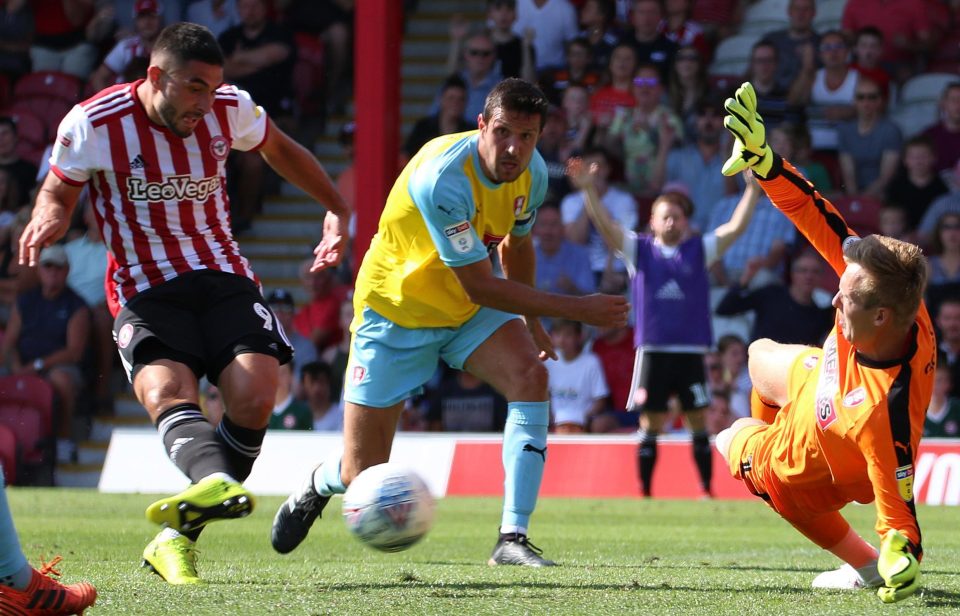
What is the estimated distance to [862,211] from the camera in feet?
43.2

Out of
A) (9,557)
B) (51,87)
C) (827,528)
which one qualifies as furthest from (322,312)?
(9,557)

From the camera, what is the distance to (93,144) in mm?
5574

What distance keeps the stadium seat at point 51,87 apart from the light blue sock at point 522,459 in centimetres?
1118

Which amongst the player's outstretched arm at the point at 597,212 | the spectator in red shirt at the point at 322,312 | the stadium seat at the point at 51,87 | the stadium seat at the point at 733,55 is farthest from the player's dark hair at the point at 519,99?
the stadium seat at the point at 51,87

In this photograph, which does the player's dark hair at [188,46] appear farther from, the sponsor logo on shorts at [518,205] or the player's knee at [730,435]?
the player's knee at [730,435]

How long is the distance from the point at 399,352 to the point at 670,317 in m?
4.90

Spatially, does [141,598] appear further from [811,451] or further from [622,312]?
[811,451]

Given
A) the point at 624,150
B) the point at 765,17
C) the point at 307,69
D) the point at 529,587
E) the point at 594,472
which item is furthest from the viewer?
the point at 307,69

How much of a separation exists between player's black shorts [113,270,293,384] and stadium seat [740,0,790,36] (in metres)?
10.8

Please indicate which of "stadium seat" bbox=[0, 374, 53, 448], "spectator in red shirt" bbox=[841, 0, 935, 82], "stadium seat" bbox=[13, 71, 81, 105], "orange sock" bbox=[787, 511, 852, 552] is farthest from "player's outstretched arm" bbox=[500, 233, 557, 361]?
"stadium seat" bbox=[13, 71, 81, 105]

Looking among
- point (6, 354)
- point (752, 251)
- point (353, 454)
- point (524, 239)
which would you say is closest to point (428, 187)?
point (524, 239)

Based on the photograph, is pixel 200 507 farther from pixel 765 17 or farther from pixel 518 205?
pixel 765 17

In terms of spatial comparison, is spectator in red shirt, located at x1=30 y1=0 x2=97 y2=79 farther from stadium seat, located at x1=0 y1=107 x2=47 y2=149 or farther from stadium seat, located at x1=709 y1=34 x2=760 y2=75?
stadium seat, located at x1=709 y1=34 x2=760 y2=75

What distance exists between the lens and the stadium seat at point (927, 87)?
47.1 feet
